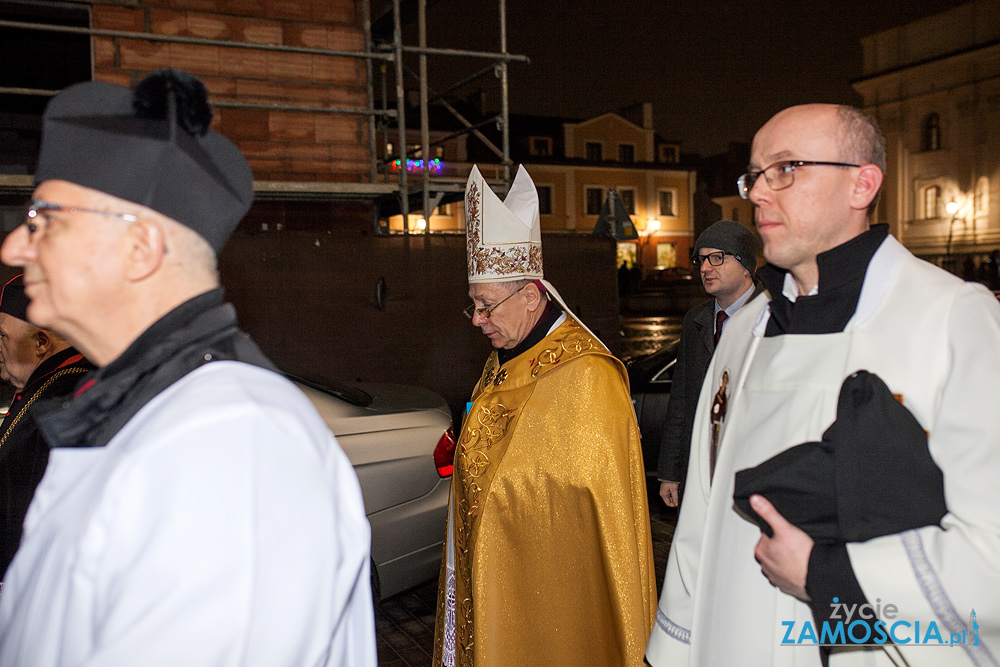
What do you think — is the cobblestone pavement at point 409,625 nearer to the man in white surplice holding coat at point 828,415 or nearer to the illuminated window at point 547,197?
the man in white surplice holding coat at point 828,415

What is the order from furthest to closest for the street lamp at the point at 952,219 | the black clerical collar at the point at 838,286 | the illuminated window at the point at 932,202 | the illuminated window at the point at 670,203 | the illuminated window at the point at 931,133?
the illuminated window at the point at 670,203 → the illuminated window at the point at 931,133 → the illuminated window at the point at 932,202 → the street lamp at the point at 952,219 → the black clerical collar at the point at 838,286

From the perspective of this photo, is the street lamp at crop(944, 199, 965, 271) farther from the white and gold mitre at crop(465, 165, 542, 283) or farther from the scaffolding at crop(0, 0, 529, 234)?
the white and gold mitre at crop(465, 165, 542, 283)

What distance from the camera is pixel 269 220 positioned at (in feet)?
26.8

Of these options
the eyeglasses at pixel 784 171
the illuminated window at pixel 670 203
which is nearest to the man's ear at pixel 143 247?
the eyeglasses at pixel 784 171

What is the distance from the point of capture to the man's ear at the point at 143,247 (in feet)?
4.28

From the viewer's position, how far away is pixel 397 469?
4.29 m

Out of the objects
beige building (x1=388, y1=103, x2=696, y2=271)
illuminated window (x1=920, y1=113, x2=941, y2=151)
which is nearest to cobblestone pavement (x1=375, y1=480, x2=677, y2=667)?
beige building (x1=388, y1=103, x2=696, y2=271)

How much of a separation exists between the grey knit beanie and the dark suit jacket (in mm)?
253

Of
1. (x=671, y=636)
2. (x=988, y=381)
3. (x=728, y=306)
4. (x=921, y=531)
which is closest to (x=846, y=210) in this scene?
(x=988, y=381)

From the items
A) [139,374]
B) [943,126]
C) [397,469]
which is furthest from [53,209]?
[943,126]

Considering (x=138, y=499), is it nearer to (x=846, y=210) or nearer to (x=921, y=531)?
(x=921, y=531)

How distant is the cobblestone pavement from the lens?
13.3 ft

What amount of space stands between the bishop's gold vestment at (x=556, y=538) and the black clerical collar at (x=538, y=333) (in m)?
0.24

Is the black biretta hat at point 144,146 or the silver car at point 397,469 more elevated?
the black biretta hat at point 144,146
